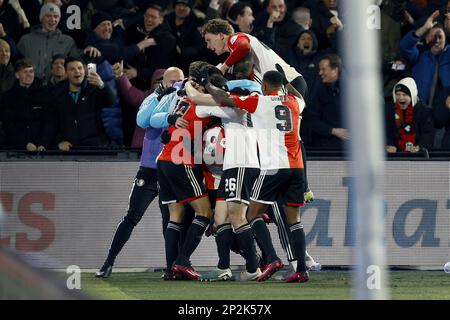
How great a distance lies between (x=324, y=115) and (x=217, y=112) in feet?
10.3

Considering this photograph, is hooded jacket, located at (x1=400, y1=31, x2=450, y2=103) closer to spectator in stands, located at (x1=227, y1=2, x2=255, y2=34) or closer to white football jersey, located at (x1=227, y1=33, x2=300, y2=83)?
spectator in stands, located at (x1=227, y1=2, x2=255, y2=34)

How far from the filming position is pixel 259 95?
11.5 m

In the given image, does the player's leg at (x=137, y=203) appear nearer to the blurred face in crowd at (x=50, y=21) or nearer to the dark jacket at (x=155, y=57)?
the dark jacket at (x=155, y=57)

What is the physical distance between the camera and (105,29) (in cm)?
1496

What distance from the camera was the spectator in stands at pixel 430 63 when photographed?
14.9 meters

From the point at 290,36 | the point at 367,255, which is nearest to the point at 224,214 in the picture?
the point at 290,36

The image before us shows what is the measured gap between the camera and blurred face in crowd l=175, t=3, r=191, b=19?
15.4 metres

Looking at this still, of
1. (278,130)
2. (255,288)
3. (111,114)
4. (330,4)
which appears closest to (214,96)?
(278,130)

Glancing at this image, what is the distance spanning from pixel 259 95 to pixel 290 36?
4.03 meters

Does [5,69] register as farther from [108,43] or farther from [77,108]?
[108,43]

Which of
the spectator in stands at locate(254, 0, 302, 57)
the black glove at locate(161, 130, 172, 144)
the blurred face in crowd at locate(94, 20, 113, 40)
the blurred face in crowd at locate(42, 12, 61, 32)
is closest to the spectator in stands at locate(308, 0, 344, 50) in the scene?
the spectator in stands at locate(254, 0, 302, 57)

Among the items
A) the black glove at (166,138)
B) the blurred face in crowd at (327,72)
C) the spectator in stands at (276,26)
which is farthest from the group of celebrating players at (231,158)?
the spectator in stands at (276,26)

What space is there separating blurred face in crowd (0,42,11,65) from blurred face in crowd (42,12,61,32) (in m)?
0.54

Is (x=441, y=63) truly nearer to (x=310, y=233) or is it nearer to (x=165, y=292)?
(x=310, y=233)
